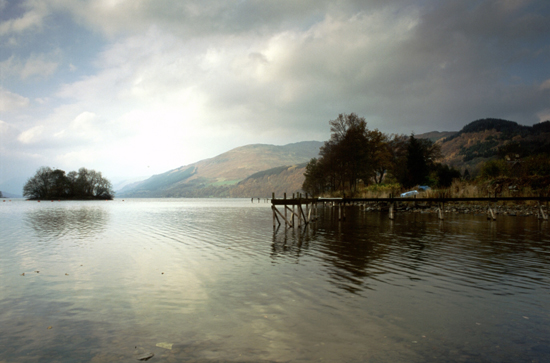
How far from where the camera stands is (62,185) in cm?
15638

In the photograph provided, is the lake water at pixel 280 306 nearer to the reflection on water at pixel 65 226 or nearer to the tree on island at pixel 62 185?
the reflection on water at pixel 65 226

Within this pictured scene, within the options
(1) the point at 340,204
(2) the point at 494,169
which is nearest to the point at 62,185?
(1) the point at 340,204

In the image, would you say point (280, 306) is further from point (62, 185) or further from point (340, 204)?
point (62, 185)

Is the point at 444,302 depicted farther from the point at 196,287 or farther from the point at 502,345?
the point at 196,287

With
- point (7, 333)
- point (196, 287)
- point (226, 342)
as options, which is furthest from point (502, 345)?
point (7, 333)

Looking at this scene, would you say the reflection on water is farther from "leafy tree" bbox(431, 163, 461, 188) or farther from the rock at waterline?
"leafy tree" bbox(431, 163, 461, 188)

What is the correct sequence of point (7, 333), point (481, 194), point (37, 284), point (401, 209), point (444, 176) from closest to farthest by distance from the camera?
1. point (7, 333)
2. point (37, 284)
3. point (481, 194)
4. point (401, 209)
5. point (444, 176)

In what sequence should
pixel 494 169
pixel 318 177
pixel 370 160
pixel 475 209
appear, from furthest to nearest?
1. pixel 318 177
2. pixel 370 160
3. pixel 494 169
4. pixel 475 209

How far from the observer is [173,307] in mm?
8234

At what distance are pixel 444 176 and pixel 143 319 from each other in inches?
2737

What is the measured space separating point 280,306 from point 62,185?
18060 centimetres

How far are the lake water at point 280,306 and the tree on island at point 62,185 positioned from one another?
167 meters

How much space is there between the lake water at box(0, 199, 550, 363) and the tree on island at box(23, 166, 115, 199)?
166883 millimetres

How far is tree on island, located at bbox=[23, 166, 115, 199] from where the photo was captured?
155 m
